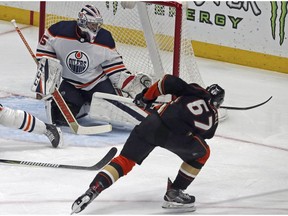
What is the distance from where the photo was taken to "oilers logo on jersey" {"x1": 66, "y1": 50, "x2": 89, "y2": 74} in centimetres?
582

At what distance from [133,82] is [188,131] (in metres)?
1.42

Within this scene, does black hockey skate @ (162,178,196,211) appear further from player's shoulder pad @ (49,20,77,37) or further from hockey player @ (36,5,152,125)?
player's shoulder pad @ (49,20,77,37)

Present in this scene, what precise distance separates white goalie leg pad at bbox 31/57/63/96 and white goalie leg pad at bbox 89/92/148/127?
0.24m

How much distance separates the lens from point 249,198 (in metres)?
4.77

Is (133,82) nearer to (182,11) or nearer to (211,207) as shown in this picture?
(182,11)

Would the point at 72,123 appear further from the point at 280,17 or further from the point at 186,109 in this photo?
the point at 280,17

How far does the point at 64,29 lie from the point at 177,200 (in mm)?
1666

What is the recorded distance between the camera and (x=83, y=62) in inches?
229

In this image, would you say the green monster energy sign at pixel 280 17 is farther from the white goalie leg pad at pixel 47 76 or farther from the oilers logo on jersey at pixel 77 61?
the white goalie leg pad at pixel 47 76

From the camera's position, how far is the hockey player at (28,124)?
17.0 feet

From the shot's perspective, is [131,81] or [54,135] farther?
[131,81]

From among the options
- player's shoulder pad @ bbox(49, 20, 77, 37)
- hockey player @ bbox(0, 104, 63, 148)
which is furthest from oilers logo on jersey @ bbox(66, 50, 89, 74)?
hockey player @ bbox(0, 104, 63, 148)

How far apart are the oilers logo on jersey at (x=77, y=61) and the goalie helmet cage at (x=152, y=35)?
1.37 feet

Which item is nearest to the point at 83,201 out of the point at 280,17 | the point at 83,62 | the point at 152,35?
the point at 83,62
